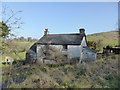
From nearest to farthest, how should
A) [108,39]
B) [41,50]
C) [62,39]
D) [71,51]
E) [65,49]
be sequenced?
[71,51]
[65,49]
[41,50]
[62,39]
[108,39]

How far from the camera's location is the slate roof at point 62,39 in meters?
18.1

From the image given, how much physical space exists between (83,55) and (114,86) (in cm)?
1294

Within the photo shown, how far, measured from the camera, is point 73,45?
17.8 metres

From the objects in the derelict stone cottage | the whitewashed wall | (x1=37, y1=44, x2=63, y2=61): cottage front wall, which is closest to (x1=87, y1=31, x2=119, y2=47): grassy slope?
the derelict stone cottage

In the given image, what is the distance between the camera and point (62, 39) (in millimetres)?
18969

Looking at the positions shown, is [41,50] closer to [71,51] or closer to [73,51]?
[71,51]

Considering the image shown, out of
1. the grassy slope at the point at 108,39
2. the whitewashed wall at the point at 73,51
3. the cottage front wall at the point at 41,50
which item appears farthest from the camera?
the grassy slope at the point at 108,39

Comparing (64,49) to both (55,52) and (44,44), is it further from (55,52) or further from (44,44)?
(44,44)

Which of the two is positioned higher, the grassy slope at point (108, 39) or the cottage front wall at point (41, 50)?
the grassy slope at point (108, 39)

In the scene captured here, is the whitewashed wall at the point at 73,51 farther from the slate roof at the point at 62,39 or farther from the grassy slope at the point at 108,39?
A: the grassy slope at the point at 108,39

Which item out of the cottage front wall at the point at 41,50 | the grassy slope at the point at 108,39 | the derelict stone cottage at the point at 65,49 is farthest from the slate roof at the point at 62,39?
the grassy slope at the point at 108,39

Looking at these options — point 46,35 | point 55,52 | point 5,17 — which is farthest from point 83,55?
point 5,17

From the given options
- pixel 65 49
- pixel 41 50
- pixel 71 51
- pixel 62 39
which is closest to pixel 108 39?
pixel 62 39

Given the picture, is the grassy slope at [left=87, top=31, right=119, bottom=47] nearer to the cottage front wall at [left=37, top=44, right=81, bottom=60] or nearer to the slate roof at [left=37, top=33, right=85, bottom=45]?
the slate roof at [left=37, top=33, right=85, bottom=45]
